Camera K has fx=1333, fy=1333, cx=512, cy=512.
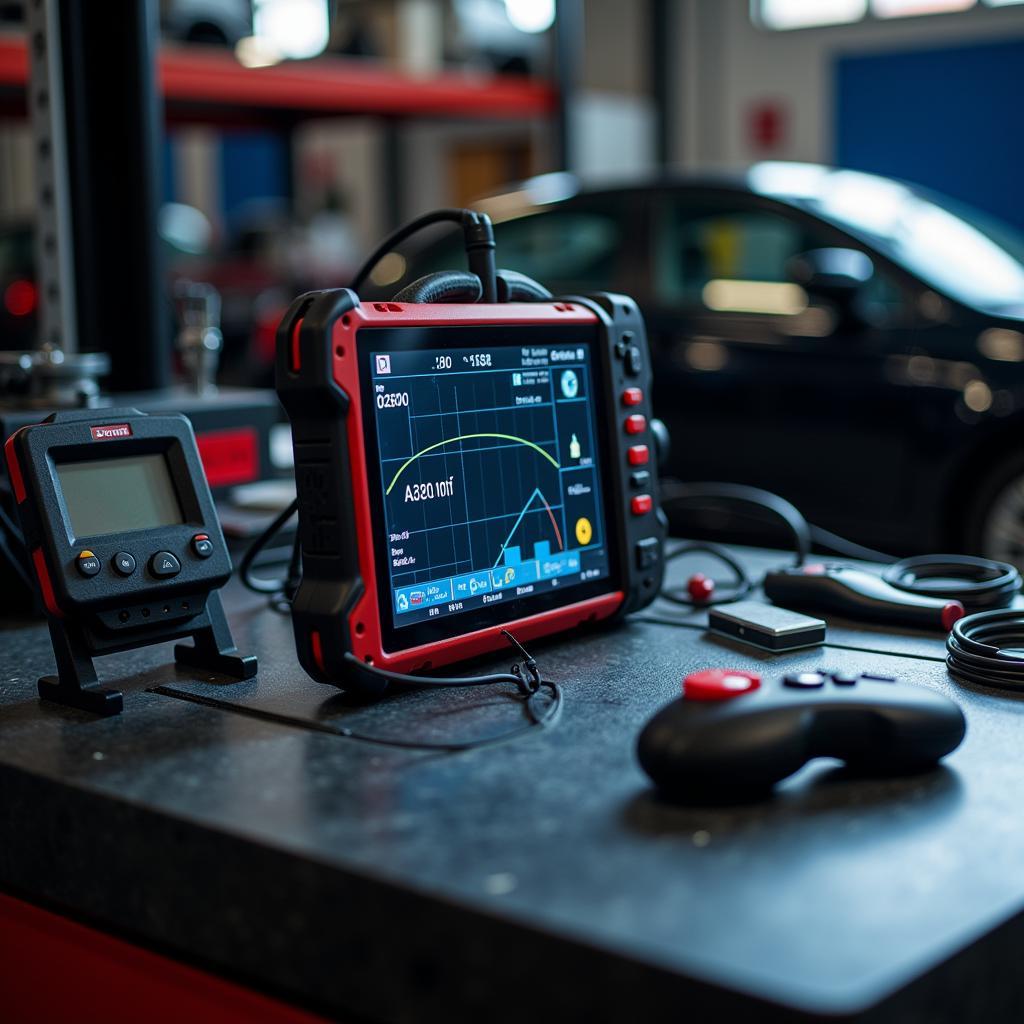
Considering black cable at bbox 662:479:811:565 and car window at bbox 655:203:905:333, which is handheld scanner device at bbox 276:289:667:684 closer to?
black cable at bbox 662:479:811:565

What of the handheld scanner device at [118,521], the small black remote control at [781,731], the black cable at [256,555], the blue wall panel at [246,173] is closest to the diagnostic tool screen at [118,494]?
the handheld scanner device at [118,521]

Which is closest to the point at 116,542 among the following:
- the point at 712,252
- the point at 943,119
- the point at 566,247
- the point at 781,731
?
the point at 781,731

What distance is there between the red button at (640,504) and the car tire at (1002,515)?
1927 mm

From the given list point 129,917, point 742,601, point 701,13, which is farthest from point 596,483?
point 701,13

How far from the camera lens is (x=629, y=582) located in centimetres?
121

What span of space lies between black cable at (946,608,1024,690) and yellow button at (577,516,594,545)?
32cm

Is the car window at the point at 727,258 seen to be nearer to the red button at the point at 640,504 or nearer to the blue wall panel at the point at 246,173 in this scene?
the red button at the point at 640,504

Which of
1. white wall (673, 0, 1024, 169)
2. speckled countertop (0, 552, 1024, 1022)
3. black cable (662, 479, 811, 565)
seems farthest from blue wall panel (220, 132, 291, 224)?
speckled countertop (0, 552, 1024, 1022)

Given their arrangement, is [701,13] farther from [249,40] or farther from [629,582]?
[629,582]

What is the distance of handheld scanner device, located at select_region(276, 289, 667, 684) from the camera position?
95 cm

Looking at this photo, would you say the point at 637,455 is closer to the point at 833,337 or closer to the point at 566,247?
the point at 833,337

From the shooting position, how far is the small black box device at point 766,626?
3.72ft

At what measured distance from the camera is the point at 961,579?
1.38 metres

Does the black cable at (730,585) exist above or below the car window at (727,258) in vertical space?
below
